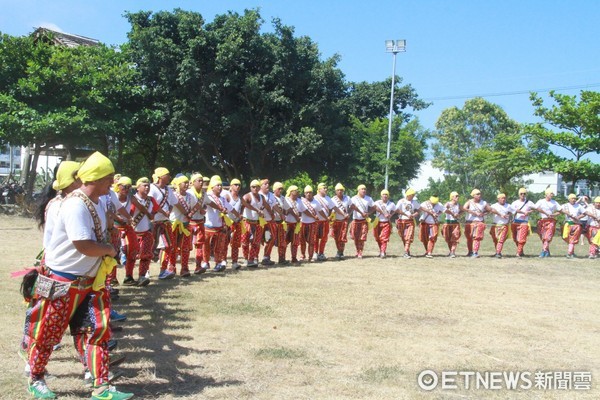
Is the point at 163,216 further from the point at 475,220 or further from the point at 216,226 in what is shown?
the point at 475,220

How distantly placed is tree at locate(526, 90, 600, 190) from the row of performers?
323 inches

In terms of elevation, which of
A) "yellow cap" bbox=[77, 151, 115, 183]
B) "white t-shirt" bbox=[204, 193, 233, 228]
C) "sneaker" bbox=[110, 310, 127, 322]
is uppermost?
"yellow cap" bbox=[77, 151, 115, 183]

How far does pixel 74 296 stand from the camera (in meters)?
4.30

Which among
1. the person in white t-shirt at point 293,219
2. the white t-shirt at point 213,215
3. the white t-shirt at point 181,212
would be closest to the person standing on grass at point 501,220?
the person in white t-shirt at point 293,219

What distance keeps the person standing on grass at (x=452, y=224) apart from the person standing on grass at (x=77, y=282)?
11.2 metres

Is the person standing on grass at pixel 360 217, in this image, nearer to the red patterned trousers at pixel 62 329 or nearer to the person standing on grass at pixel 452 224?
the person standing on grass at pixel 452 224

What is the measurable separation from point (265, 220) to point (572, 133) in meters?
16.5

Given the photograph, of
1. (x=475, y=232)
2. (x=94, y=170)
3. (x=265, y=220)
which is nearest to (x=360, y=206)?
(x=265, y=220)

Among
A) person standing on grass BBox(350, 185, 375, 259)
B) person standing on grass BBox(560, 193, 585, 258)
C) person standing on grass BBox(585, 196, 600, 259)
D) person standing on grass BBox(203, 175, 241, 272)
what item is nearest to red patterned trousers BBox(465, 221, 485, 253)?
person standing on grass BBox(560, 193, 585, 258)

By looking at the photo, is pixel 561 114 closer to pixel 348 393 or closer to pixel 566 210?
pixel 566 210

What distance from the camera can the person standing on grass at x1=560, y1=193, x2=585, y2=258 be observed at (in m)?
15.4

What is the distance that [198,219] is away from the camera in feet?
33.9

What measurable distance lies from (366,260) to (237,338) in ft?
25.1

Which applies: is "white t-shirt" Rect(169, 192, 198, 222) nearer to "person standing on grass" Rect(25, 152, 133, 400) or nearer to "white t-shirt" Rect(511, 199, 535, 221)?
"person standing on grass" Rect(25, 152, 133, 400)
